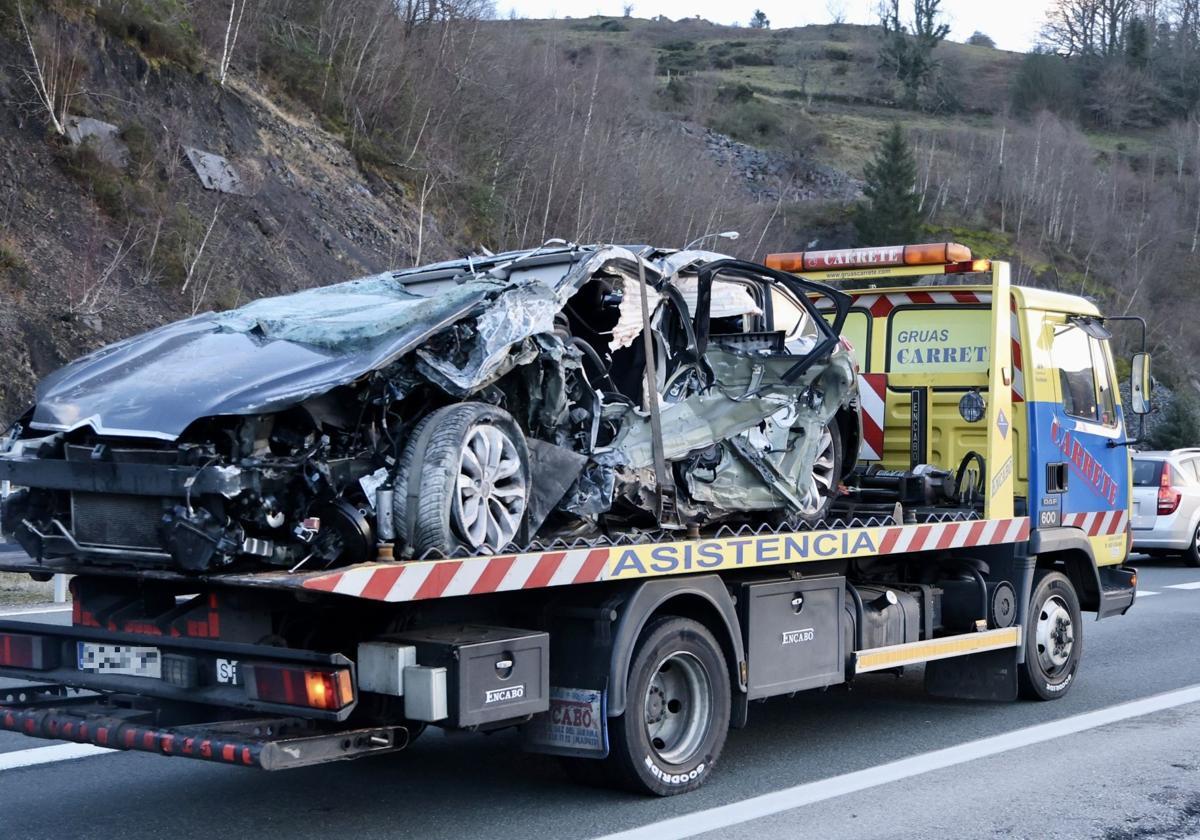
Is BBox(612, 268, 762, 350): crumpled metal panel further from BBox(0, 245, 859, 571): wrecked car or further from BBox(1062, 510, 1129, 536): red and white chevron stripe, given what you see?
BBox(1062, 510, 1129, 536): red and white chevron stripe

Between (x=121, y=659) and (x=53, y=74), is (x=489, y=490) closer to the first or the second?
(x=121, y=659)

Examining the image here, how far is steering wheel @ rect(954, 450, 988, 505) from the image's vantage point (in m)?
8.92

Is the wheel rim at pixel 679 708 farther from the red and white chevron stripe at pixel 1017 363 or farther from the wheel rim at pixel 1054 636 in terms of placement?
the red and white chevron stripe at pixel 1017 363

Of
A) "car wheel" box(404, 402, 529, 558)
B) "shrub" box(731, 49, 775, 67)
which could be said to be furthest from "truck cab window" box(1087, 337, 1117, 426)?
"shrub" box(731, 49, 775, 67)

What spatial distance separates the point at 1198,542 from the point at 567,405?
50.4 ft

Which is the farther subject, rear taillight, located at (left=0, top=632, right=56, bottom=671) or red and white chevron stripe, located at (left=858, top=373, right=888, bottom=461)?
red and white chevron stripe, located at (left=858, top=373, right=888, bottom=461)

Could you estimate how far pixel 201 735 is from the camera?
17.4 feet

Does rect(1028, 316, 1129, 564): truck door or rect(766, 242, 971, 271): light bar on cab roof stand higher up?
rect(766, 242, 971, 271): light bar on cab roof

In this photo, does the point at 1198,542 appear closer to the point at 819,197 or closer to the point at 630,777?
the point at 630,777

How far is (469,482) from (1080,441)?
18.2 ft

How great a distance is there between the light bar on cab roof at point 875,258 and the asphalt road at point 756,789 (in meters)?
3.04

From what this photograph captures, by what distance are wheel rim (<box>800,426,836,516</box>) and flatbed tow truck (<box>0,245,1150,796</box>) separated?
0.20 metres

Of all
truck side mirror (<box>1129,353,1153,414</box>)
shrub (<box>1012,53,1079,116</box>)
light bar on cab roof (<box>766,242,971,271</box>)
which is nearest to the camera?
light bar on cab roof (<box>766,242,971,271</box>)

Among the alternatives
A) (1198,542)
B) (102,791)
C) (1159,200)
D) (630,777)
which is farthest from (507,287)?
(1159,200)
